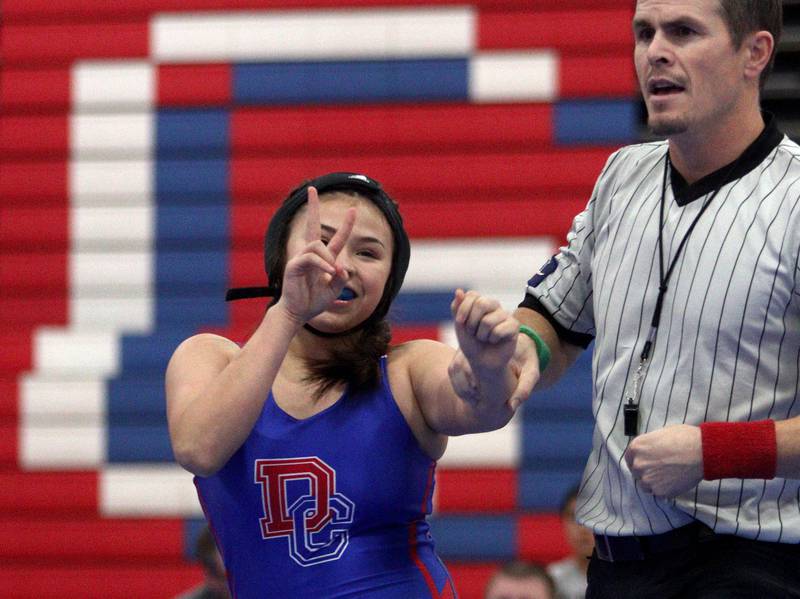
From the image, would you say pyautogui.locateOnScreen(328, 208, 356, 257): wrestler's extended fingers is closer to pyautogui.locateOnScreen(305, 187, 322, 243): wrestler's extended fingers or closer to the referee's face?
pyautogui.locateOnScreen(305, 187, 322, 243): wrestler's extended fingers

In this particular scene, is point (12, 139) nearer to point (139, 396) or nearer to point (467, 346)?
point (139, 396)

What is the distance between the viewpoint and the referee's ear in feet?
8.30

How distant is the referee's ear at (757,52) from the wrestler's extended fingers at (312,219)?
2.80ft

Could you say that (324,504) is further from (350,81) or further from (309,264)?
(350,81)

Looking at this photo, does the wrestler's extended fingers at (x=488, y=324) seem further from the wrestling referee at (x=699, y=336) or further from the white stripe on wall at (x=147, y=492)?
the white stripe on wall at (x=147, y=492)

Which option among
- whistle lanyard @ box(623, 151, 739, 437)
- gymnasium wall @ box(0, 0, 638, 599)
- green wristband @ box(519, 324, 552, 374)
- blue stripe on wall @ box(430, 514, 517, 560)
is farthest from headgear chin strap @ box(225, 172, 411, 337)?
blue stripe on wall @ box(430, 514, 517, 560)

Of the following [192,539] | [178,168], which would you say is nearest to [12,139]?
[178,168]

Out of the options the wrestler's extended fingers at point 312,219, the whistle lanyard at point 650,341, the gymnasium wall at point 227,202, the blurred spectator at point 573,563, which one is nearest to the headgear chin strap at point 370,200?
the wrestler's extended fingers at point 312,219

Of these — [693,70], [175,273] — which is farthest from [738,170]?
[175,273]

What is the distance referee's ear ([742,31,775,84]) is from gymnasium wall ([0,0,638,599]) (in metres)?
3.27

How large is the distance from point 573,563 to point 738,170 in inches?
124

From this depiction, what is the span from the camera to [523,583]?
464cm

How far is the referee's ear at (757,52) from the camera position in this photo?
2.53m

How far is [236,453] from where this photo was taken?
2617 mm
